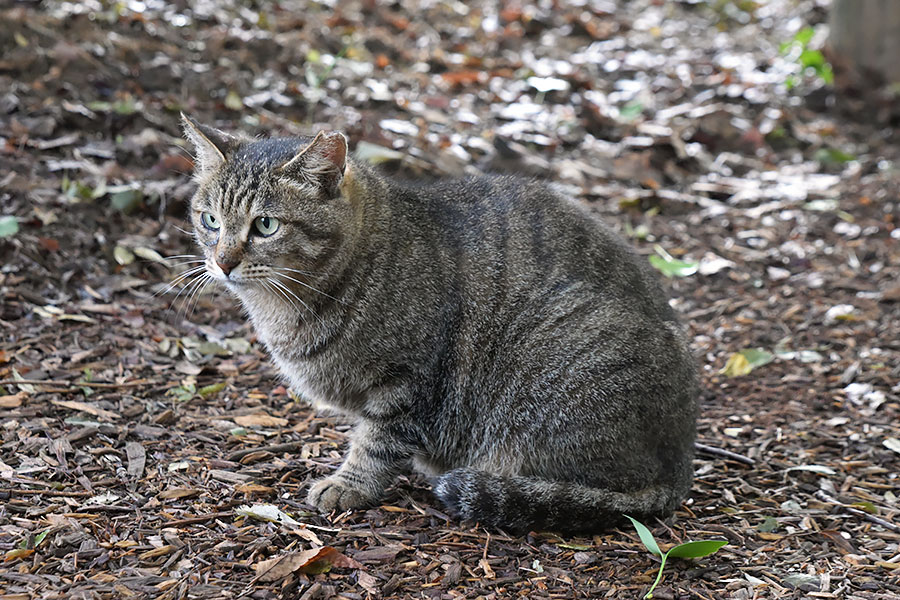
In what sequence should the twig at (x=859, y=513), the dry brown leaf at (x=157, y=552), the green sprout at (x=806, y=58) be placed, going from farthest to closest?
the green sprout at (x=806, y=58) → the twig at (x=859, y=513) → the dry brown leaf at (x=157, y=552)

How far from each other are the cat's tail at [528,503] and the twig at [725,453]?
946 mm

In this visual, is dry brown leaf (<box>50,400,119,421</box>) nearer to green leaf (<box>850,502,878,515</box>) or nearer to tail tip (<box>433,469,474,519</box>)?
tail tip (<box>433,469,474,519</box>)

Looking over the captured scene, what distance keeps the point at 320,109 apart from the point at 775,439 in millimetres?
4899

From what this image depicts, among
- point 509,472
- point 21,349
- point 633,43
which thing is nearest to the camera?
point 509,472

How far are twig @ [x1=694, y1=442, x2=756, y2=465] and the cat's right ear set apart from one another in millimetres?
2801

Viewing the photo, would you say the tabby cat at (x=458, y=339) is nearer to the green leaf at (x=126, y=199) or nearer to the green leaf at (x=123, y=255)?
the green leaf at (x=123, y=255)

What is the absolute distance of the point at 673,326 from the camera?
4.35 meters

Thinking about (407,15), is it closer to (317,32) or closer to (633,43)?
(317,32)

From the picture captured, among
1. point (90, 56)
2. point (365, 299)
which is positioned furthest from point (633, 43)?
point (365, 299)

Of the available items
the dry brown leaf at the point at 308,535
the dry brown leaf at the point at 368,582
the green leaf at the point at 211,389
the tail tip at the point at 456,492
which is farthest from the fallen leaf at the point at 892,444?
the green leaf at the point at 211,389

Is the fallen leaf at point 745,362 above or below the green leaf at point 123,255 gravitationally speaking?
above

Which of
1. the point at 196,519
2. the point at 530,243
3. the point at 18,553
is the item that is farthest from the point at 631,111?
the point at 18,553

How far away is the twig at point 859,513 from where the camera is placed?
4164mm

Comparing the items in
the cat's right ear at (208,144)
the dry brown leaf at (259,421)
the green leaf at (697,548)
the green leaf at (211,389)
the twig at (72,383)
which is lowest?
the green leaf at (211,389)
